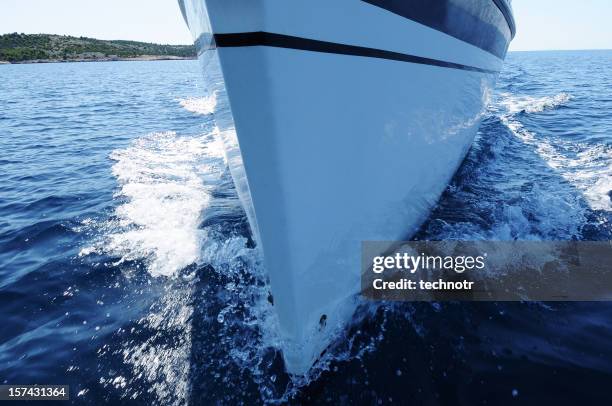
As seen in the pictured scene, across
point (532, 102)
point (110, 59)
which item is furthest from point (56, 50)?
point (532, 102)

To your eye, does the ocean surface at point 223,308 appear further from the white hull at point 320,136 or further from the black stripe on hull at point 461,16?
the black stripe on hull at point 461,16

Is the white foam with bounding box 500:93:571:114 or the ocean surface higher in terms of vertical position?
the ocean surface

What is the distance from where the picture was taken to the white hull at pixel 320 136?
172cm

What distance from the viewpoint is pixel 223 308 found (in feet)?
10.9

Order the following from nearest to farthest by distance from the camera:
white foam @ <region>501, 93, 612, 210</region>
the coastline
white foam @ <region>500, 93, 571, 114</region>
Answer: white foam @ <region>501, 93, 612, 210</region> < white foam @ <region>500, 93, 571, 114</region> < the coastline

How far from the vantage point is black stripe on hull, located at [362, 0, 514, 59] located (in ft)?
7.73

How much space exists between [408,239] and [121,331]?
2.88 m

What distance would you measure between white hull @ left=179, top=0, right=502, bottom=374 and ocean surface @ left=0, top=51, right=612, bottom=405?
0.52 meters

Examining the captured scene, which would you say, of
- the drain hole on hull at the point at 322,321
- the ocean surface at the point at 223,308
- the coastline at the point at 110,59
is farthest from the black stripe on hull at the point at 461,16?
the coastline at the point at 110,59

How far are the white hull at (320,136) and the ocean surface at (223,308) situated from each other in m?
0.52

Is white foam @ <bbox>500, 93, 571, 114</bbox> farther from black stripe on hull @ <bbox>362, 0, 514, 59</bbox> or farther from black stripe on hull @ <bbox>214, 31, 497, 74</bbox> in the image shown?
black stripe on hull @ <bbox>214, 31, 497, 74</bbox>

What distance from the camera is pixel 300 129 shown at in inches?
76.7

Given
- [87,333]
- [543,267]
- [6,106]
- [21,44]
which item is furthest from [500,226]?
[21,44]

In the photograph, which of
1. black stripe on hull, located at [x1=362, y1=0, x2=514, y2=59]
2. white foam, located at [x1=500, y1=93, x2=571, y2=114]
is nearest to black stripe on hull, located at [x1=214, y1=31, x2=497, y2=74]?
black stripe on hull, located at [x1=362, y1=0, x2=514, y2=59]
